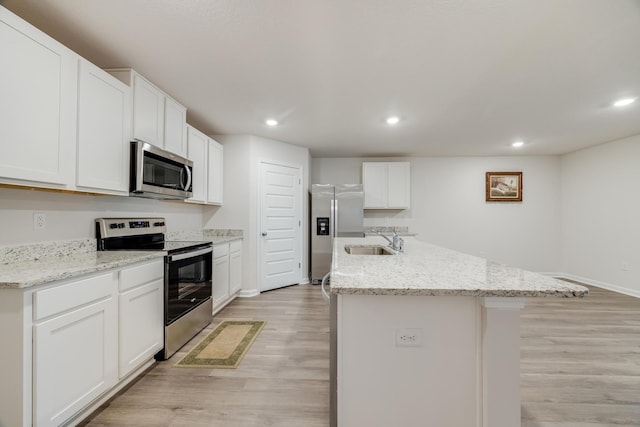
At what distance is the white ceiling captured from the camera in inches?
64.6

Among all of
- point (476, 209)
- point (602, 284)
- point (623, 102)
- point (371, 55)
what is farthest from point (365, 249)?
point (602, 284)

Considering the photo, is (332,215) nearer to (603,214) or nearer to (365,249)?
(365,249)

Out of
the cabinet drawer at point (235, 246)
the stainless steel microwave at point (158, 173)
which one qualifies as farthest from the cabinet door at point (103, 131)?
the cabinet drawer at point (235, 246)

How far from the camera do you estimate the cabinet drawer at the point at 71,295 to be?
51.3 inches

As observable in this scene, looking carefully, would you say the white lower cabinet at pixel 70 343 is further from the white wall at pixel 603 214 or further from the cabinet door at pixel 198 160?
the white wall at pixel 603 214

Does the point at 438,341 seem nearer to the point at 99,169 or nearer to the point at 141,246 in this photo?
the point at 99,169

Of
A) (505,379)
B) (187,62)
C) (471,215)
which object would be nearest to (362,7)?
(187,62)

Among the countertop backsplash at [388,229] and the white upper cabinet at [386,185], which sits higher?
the white upper cabinet at [386,185]

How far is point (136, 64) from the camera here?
2229 mm

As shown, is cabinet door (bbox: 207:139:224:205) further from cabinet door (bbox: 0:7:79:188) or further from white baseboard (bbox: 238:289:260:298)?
cabinet door (bbox: 0:7:79:188)

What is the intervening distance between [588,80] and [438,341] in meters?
2.77

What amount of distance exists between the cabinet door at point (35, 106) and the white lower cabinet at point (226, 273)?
5.64 feet

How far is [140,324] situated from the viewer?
198cm

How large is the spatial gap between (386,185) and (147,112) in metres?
4.01
